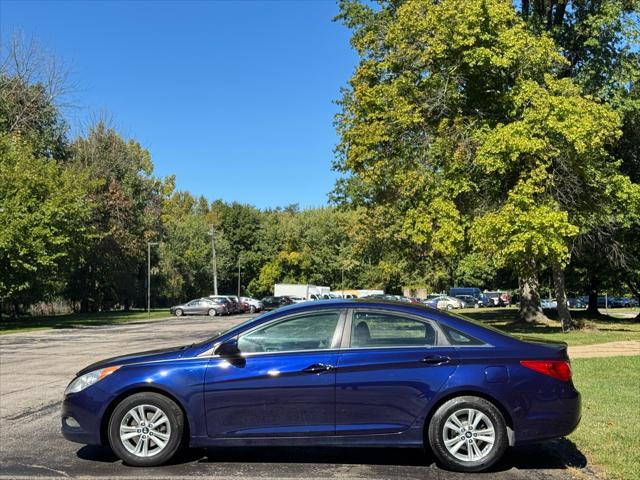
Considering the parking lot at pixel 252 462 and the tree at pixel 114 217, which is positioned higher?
the tree at pixel 114 217

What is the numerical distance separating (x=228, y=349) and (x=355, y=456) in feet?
5.62

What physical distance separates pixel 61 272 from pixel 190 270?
3673cm

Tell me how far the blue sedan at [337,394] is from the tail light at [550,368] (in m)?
0.01

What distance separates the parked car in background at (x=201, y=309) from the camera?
49469 millimetres

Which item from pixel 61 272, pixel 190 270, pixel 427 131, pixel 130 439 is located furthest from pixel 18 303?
pixel 130 439

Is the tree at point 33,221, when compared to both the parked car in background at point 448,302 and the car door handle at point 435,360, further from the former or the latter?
the parked car in background at point 448,302

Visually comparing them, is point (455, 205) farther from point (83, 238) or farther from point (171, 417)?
point (83, 238)

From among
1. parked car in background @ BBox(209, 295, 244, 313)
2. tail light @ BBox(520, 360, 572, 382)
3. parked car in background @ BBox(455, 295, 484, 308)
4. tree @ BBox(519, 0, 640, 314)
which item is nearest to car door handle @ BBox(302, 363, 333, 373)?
tail light @ BBox(520, 360, 572, 382)

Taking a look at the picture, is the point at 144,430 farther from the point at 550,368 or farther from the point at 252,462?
the point at 550,368

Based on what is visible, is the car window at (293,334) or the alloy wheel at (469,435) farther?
the car window at (293,334)

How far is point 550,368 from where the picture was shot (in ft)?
18.5

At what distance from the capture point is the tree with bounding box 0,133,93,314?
29375 mm

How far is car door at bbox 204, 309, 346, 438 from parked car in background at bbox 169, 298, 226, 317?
44.4 meters

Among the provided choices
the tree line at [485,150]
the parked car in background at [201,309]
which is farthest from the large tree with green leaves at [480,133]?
the parked car in background at [201,309]
